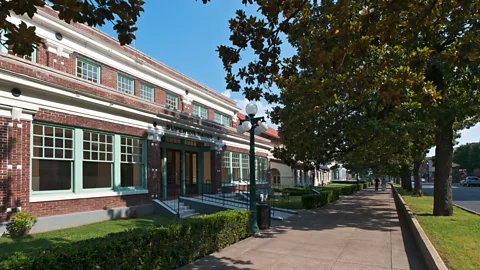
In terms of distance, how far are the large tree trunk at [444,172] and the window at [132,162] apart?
11.4 m

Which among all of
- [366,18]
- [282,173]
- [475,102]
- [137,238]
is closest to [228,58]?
[366,18]

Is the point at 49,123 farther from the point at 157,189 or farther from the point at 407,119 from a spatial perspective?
the point at 407,119

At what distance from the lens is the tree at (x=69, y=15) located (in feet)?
12.9

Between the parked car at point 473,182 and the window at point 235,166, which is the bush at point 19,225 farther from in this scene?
the parked car at point 473,182

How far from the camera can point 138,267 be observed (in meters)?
5.63

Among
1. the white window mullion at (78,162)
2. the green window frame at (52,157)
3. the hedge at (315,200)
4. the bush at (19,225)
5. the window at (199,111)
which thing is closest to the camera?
the bush at (19,225)

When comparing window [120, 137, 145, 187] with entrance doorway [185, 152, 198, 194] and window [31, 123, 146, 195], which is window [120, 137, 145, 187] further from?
entrance doorway [185, 152, 198, 194]

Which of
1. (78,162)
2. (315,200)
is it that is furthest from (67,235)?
(315,200)

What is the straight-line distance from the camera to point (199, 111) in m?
22.7

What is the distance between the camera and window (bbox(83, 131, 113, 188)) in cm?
1154

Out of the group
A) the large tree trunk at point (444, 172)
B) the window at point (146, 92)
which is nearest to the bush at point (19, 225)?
the window at point (146, 92)

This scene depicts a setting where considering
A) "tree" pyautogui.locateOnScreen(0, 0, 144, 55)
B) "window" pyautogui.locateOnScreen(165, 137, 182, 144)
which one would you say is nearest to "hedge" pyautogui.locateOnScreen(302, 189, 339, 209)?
"window" pyautogui.locateOnScreen(165, 137, 182, 144)

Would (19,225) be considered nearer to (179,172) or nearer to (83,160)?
(83,160)

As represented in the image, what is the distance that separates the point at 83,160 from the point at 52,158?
105 cm
